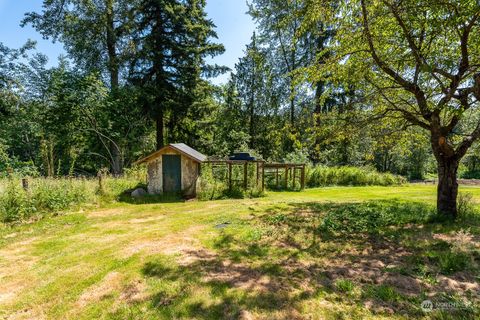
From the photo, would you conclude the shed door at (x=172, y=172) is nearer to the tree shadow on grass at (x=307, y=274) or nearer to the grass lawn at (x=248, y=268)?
the grass lawn at (x=248, y=268)

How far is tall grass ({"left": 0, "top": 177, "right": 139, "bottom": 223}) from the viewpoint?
20.9ft

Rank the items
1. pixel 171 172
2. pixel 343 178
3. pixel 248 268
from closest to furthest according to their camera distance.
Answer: pixel 248 268
pixel 171 172
pixel 343 178

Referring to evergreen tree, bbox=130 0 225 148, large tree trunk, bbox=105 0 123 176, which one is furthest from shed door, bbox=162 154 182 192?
large tree trunk, bbox=105 0 123 176

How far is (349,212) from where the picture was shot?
6.26 m

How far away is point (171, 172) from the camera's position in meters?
10.7

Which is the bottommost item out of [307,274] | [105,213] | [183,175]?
[307,274]

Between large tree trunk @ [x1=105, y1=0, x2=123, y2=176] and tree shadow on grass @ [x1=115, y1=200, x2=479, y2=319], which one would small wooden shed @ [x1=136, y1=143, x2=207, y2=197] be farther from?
tree shadow on grass @ [x1=115, y1=200, x2=479, y2=319]

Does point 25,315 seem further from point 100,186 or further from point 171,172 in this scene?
point 171,172

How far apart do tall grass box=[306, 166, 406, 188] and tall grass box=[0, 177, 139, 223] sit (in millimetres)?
10735

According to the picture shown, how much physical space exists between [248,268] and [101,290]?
1.90 metres

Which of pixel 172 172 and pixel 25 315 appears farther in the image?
pixel 172 172

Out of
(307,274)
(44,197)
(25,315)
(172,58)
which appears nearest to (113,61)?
(172,58)

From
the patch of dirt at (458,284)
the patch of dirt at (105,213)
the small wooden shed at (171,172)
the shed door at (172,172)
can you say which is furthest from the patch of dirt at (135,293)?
the shed door at (172,172)

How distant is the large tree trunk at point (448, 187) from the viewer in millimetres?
5488
